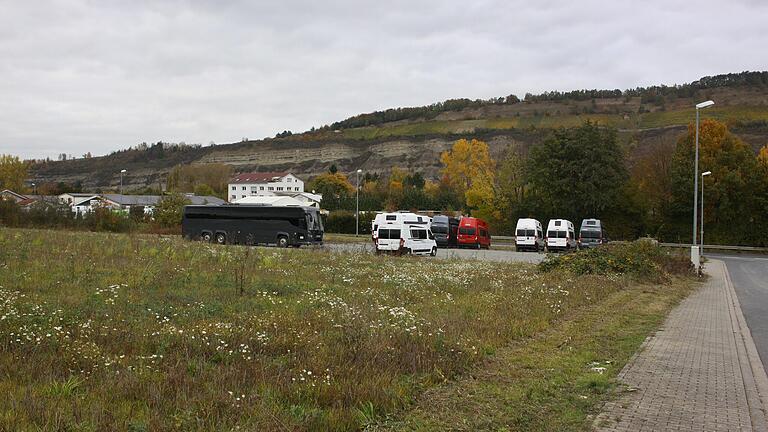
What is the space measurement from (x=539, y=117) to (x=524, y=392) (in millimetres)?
148607

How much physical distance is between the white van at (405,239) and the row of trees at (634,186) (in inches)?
944

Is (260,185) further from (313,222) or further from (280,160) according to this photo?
(313,222)

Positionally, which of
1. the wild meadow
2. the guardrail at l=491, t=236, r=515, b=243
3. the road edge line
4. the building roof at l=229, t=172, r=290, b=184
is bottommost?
the guardrail at l=491, t=236, r=515, b=243

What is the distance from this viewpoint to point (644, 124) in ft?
399

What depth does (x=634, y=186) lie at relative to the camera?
59906mm

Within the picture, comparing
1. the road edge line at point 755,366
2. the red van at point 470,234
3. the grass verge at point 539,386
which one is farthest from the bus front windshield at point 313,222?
the grass verge at point 539,386

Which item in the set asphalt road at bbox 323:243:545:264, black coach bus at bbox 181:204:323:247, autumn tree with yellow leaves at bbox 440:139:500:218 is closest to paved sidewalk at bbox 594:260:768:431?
asphalt road at bbox 323:243:545:264

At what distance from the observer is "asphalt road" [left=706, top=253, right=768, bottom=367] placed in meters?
12.2

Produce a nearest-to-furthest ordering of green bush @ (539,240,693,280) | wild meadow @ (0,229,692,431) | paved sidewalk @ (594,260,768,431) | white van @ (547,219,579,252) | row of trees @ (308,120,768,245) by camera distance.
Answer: wild meadow @ (0,229,692,431), paved sidewalk @ (594,260,768,431), green bush @ (539,240,693,280), white van @ (547,219,579,252), row of trees @ (308,120,768,245)

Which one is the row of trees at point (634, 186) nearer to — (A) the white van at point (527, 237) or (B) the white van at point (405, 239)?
(A) the white van at point (527, 237)

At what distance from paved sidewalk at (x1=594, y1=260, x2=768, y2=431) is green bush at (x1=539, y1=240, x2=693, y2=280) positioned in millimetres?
9616

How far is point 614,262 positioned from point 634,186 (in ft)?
130

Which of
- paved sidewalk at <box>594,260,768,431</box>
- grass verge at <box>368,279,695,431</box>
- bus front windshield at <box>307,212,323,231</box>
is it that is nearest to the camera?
grass verge at <box>368,279,695,431</box>

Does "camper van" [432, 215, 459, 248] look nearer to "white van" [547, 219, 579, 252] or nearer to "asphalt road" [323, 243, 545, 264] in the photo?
"white van" [547, 219, 579, 252]
